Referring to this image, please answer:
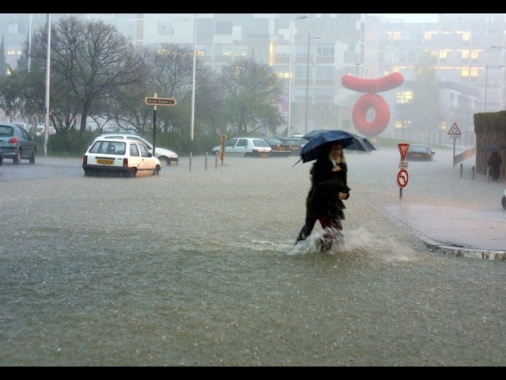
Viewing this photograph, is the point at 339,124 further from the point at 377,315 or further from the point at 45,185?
the point at 377,315

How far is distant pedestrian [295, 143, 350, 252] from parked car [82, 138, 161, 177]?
61.1 feet

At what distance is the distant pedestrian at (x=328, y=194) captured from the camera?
1211cm

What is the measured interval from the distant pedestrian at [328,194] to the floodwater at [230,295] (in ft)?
0.98

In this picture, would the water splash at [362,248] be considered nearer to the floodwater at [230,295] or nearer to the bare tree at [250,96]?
the floodwater at [230,295]

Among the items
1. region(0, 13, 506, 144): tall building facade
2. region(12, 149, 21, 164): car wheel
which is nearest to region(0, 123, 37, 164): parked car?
region(12, 149, 21, 164): car wheel

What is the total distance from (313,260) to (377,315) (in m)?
3.40

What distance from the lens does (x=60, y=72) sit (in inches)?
2067

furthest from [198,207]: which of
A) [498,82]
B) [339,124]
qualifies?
[498,82]

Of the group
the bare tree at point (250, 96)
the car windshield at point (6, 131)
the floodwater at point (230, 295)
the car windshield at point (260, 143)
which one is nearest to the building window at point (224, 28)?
the bare tree at point (250, 96)

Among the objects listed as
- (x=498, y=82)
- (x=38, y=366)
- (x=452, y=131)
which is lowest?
(x=38, y=366)

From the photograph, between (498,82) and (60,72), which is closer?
(60,72)

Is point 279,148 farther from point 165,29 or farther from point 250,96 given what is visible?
point 165,29

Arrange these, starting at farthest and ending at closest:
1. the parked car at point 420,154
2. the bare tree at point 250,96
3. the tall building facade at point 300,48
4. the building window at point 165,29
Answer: the tall building facade at point 300,48, the building window at point 165,29, the bare tree at point 250,96, the parked car at point 420,154

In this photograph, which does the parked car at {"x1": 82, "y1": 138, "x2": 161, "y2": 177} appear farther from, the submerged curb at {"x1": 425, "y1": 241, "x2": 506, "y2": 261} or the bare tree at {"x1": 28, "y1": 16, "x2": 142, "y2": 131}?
the bare tree at {"x1": 28, "y1": 16, "x2": 142, "y2": 131}
